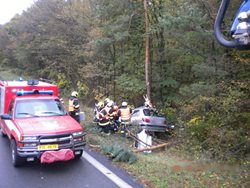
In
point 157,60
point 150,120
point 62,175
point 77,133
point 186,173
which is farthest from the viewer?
point 157,60

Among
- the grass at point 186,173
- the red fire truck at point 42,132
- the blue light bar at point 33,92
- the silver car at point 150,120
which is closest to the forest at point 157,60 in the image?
the silver car at point 150,120

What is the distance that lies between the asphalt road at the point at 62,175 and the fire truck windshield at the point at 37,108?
1.33m

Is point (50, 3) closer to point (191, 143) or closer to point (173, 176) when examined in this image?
point (191, 143)

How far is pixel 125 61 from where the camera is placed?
23.9 m

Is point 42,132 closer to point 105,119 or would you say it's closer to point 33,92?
point 33,92

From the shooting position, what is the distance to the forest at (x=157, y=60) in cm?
1246

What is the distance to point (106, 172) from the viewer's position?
8.59 metres

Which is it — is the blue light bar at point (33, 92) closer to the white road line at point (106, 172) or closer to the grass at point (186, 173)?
the white road line at point (106, 172)

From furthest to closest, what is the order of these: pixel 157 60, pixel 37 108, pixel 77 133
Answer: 1. pixel 157 60
2. pixel 37 108
3. pixel 77 133

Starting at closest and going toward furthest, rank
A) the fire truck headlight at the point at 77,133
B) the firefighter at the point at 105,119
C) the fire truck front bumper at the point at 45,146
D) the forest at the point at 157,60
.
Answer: the fire truck front bumper at the point at 45,146 < the fire truck headlight at the point at 77,133 < the forest at the point at 157,60 < the firefighter at the point at 105,119

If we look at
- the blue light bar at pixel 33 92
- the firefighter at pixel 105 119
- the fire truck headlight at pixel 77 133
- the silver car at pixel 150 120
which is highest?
the blue light bar at pixel 33 92

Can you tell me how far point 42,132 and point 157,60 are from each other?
15.1 meters

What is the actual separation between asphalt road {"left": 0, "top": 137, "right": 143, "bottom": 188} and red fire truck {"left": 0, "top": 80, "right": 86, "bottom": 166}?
32 cm

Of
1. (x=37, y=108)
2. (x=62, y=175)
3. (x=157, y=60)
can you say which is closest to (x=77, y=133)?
(x=62, y=175)
